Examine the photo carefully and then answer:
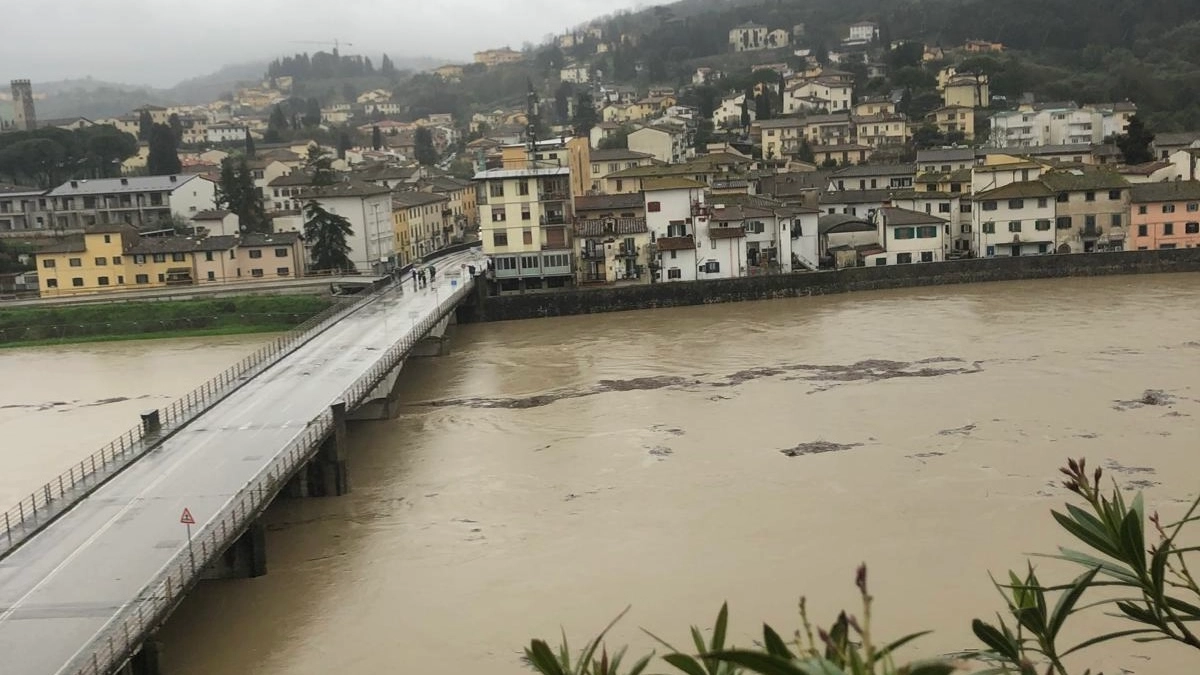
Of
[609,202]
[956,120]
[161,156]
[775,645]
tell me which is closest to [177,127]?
[161,156]

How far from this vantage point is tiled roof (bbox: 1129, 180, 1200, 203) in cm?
3272

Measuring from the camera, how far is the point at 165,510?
12.2 m

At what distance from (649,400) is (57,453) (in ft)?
32.3

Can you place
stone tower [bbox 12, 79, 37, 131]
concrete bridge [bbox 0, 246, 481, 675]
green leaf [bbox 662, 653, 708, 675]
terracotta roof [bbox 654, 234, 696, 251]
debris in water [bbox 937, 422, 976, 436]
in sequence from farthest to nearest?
stone tower [bbox 12, 79, 37, 131], terracotta roof [bbox 654, 234, 696, 251], debris in water [bbox 937, 422, 976, 436], concrete bridge [bbox 0, 246, 481, 675], green leaf [bbox 662, 653, 708, 675]

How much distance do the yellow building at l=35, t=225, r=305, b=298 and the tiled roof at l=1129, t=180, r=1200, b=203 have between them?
1010 inches

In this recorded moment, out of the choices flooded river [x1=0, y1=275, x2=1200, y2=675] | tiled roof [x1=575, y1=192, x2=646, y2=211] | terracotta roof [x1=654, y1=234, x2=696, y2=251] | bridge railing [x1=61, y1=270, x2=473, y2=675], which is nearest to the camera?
bridge railing [x1=61, y1=270, x2=473, y2=675]

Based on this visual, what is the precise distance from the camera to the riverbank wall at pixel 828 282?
30.6 m

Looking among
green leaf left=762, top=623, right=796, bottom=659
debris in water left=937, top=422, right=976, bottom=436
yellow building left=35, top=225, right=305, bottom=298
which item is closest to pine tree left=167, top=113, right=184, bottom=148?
yellow building left=35, top=225, right=305, bottom=298

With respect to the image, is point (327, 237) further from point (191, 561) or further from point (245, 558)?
point (191, 561)

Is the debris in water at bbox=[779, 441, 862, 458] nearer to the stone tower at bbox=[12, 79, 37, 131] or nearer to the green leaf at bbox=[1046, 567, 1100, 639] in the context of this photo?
the green leaf at bbox=[1046, 567, 1100, 639]

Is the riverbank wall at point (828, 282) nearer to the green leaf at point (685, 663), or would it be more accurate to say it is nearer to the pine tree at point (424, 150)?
the green leaf at point (685, 663)

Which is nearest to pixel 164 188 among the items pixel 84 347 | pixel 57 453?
pixel 84 347

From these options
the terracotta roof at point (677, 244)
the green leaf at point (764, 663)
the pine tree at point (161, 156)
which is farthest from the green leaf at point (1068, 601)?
the pine tree at point (161, 156)

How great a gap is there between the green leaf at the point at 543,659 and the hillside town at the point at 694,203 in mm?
29846
